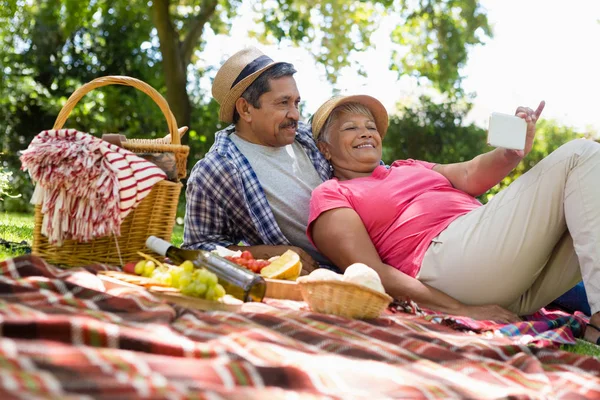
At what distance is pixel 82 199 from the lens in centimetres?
344

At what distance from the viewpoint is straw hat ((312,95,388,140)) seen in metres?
4.32

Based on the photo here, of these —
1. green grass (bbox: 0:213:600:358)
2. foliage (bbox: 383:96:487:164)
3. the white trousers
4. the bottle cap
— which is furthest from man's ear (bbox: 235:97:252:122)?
foliage (bbox: 383:96:487:164)

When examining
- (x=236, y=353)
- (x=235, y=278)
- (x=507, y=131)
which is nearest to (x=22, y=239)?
(x=235, y=278)

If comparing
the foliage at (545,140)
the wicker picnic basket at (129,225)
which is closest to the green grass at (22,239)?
the wicker picnic basket at (129,225)

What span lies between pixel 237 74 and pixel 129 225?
1.32 metres

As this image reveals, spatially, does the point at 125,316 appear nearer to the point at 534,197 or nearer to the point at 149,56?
the point at 534,197

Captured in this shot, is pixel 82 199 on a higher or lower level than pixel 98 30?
lower

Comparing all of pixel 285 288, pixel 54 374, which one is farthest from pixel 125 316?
pixel 285 288

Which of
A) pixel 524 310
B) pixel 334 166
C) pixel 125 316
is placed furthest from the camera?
pixel 334 166

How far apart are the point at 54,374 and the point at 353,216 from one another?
7.75 ft

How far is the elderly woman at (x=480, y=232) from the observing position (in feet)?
11.3

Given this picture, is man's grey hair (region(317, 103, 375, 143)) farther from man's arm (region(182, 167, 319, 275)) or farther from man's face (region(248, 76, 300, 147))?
man's arm (region(182, 167, 319, 275))

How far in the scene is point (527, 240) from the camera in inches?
136

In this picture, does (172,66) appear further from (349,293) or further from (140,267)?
(349,293)
